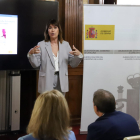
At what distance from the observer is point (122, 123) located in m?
1.50

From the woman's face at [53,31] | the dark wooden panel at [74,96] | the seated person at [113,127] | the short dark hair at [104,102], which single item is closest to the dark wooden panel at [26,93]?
the dark wooden panel at [74,96]

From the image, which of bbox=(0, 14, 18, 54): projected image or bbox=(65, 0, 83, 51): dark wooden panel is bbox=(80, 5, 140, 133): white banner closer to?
bbox=(65, 0, 83, 51): dark wooden panel

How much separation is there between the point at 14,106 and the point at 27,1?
1.49m

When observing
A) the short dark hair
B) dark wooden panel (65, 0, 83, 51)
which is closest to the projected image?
dark wooden panel (65, 0, 83, 51)

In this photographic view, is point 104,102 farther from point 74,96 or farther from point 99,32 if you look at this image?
point 74,96

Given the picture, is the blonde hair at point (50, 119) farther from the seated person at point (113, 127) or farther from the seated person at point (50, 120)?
the seated person at point (113, 127)

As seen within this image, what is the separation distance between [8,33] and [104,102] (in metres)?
1.86

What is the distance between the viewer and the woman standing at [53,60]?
2.72m

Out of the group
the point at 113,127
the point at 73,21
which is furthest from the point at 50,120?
the point at 73,21

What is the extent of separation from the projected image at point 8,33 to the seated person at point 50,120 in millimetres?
1934

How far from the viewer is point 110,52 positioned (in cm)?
314

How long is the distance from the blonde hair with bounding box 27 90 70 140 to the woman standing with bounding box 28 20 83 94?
1449 millimetres

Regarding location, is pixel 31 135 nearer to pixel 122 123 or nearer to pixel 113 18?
pixel 122 123

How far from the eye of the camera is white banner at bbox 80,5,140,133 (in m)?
3.10
